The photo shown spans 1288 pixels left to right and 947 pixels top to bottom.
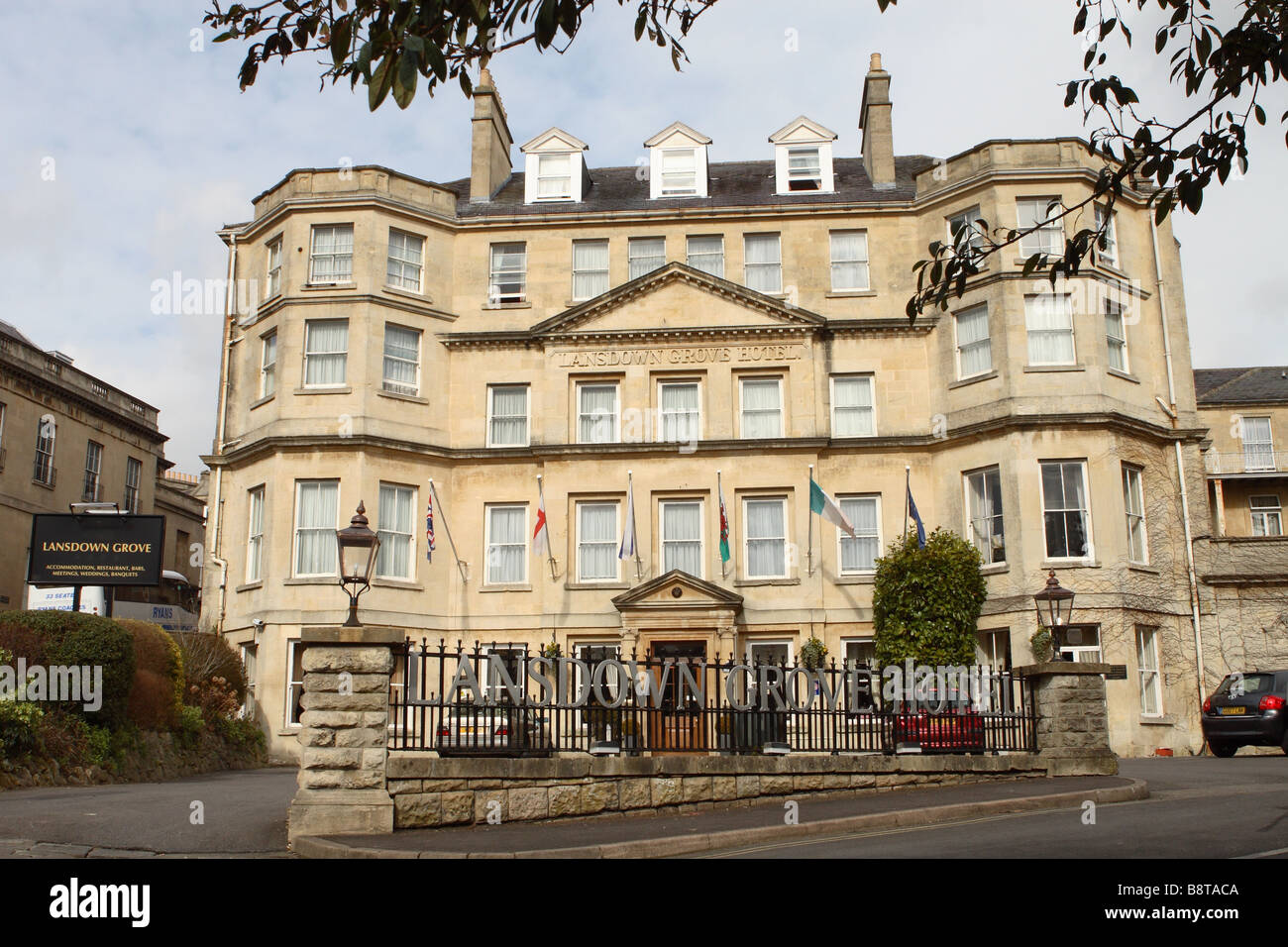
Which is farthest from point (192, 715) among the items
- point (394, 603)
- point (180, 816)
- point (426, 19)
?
point (426, 19)

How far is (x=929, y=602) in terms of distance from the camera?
90.6 ft

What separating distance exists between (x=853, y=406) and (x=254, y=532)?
52.8ft

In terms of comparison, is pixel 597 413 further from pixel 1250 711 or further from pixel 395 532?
pixel 1250 711

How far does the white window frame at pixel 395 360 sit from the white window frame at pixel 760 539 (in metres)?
9.27

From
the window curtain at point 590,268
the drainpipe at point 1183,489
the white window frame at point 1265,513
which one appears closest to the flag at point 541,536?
the window curtain at point 590,268

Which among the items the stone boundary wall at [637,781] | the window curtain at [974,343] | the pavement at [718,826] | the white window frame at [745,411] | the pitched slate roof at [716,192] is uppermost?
the pitched slate roof at [716,192]

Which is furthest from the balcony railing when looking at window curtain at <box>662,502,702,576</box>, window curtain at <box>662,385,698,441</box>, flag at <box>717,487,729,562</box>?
flag at <box>717,487,729,562</box>

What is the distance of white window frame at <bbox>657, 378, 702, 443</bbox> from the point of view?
31.0m

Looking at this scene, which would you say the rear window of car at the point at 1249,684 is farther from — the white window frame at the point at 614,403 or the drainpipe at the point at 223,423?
the drainpipe at the point at 223,423

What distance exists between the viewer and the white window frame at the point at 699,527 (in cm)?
3009

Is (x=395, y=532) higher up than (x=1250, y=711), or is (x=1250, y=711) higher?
(x=395, y=532)

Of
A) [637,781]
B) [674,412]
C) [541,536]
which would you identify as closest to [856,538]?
[674,412]

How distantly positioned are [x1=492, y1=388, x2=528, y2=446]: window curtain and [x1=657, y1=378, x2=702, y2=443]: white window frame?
12.0 feet
